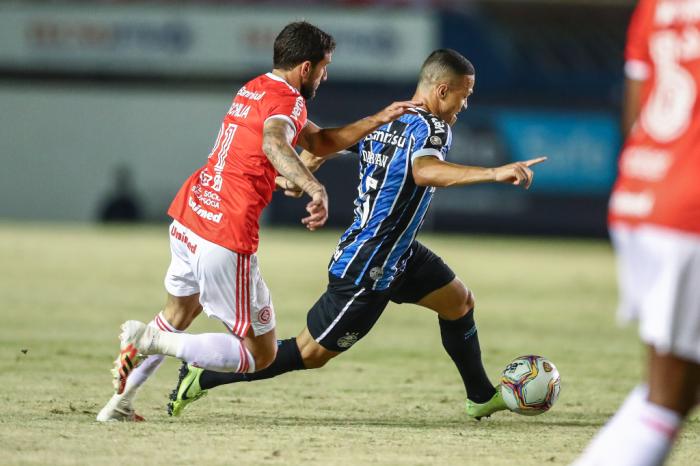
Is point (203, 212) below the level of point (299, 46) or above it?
below

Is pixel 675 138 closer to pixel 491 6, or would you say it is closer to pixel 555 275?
pixel 555 275

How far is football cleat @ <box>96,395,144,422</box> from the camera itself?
6.25 m

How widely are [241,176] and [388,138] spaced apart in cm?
94

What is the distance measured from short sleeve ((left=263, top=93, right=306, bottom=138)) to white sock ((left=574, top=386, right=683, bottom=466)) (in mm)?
2920

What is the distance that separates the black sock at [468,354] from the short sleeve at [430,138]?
118cm

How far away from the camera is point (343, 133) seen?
6430 millimetres

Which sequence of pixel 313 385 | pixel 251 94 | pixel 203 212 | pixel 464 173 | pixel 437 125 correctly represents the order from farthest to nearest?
pixel 313 385 < pixel 437 125 < pixel 251 94 < pixel 203 212 < pixel 464 173

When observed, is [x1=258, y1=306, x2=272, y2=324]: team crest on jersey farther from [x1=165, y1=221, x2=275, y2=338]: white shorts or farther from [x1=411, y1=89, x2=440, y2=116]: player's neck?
[x1=411, y1=89, x2=440, y2=116]: player's neck

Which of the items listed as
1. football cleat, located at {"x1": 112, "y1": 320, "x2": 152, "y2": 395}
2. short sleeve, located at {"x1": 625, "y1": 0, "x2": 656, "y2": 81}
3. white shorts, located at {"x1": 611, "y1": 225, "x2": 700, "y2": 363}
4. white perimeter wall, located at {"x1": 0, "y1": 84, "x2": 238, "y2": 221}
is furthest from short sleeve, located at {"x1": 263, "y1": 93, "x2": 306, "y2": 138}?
white perimeter wall, located at {"x1": 0, "y1": 84, "x2": 238, "y2": 221}

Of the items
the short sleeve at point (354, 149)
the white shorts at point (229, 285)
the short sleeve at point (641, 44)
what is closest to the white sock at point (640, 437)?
the short sleeve at point (641, 44)

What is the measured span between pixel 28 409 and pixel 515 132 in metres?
21.2

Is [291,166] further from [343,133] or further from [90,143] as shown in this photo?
[90,143]

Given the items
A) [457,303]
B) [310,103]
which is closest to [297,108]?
[457,303]

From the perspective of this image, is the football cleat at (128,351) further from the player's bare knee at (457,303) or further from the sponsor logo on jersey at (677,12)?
the sponsor logo on jersey at (677,12)
